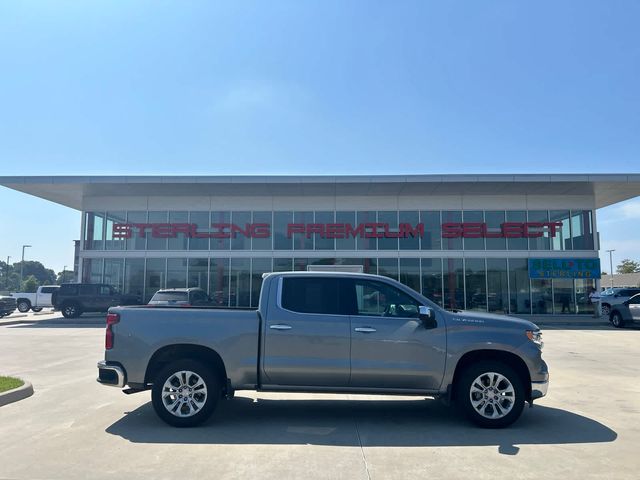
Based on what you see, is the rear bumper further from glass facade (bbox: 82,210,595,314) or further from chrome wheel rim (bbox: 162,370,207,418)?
glass facade (bbox: 82,210,595,314)

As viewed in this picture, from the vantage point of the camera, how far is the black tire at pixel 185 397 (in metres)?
6.15

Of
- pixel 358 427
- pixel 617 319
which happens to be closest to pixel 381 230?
pixel 617 319

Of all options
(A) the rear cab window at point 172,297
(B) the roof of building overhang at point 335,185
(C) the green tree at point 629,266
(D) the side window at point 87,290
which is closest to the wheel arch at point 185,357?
(A) the rear cab window at point 172,297

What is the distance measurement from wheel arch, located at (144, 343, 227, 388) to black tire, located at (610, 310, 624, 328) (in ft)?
73.2

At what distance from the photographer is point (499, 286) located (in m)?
27.1

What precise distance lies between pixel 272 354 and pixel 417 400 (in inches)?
113

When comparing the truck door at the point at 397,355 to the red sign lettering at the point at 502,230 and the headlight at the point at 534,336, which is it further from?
the red sign lettering at the point at 502,230

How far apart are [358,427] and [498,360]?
2.03 m

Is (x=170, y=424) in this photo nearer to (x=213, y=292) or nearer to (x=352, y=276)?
(x=352, y=276)

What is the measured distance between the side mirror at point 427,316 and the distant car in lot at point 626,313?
2046cm

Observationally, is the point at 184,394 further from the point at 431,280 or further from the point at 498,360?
the point at 431,280

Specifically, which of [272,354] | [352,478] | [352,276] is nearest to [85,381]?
[272,354]

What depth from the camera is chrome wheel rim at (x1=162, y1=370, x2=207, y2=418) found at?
6172mm

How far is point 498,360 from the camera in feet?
21.0
